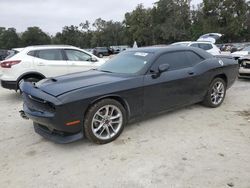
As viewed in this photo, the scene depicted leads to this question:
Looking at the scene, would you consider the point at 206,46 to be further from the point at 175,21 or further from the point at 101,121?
the point at 175,21

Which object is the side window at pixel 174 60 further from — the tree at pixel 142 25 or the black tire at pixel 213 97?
the tree at pixel 142 25

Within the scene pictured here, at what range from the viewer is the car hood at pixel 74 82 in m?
4.05

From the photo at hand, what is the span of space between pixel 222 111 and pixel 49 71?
16.1ft

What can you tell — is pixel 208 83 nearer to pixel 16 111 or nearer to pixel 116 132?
pixel 116 132

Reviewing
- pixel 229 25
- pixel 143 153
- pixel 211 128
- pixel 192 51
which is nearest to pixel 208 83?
pixel 192 51

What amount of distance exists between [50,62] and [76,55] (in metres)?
0.92

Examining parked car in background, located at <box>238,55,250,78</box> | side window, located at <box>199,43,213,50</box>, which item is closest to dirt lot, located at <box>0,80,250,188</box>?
parked car in background, located at <box>238,55,250,78</box>

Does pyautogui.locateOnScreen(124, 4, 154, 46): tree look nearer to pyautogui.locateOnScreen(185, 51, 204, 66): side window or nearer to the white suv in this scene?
the white suv

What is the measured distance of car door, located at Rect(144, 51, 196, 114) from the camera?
467 cm

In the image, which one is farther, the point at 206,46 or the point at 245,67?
the point at 206,46

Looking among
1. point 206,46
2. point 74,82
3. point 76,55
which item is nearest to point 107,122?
point 74,82

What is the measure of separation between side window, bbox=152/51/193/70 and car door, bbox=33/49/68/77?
13.0ft

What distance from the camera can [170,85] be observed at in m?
4.91

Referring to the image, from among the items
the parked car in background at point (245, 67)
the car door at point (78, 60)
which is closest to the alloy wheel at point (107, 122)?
the car door at point (78, 60)
